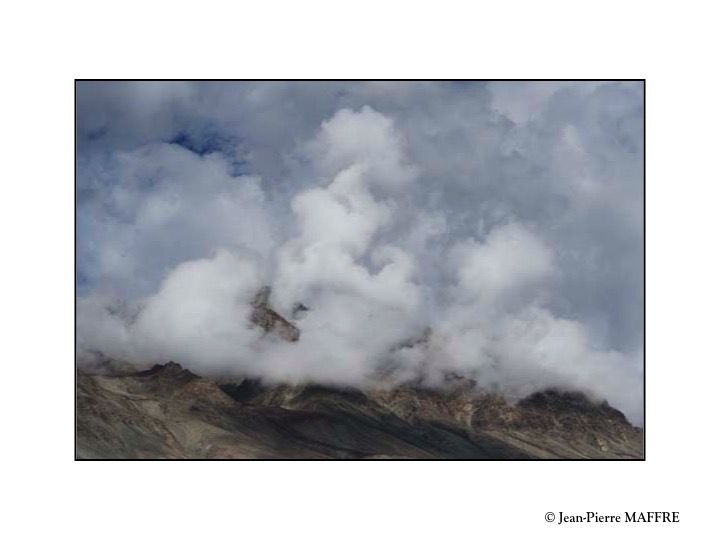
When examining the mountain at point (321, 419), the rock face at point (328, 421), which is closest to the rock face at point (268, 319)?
the mountain at point (321, 419)

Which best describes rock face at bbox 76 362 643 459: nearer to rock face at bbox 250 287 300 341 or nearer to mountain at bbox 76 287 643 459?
mountain at bbox 76 287 643 459

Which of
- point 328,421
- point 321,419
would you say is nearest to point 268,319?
point 321,419

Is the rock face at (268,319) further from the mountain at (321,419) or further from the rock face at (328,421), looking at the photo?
the rock face at (328,421)

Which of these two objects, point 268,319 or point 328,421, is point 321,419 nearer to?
point 328,421

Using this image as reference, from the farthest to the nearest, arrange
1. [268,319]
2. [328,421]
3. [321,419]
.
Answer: [328,421] < [321,419] < [268,319]

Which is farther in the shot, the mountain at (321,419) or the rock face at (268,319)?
the rock face at (268,319)

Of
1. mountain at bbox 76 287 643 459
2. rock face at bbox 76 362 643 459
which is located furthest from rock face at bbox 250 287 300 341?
rock face at bbox 76 362 643 459
